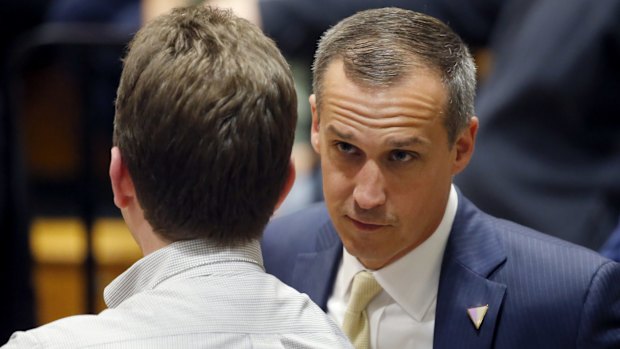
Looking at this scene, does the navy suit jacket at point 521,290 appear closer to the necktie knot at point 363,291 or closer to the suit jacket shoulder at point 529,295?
the suit jacket shoulder at point 529,295

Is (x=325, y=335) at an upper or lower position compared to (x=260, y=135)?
lower

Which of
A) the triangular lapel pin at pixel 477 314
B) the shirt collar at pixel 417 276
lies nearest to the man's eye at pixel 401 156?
the shirt collar at pixel 417 276

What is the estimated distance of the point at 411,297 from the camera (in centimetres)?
258

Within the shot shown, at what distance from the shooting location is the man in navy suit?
2.38 metres

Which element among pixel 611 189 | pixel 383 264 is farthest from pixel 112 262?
pixel 383 264

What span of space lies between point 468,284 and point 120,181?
2.79 ft

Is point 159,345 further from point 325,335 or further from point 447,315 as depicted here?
point 447,315

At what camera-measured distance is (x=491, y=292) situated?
2523 millimetres

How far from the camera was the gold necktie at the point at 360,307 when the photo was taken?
259 centimetres

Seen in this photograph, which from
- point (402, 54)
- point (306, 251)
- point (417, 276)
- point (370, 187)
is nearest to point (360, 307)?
point (417, 276)

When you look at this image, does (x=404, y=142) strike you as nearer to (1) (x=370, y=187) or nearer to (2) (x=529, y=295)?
(1) (x=370, y=187)

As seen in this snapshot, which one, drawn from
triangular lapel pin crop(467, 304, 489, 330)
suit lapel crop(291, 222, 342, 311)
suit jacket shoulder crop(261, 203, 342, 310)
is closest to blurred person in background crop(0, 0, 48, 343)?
suit jacket shoulder crop(261, 203, 342, 310)

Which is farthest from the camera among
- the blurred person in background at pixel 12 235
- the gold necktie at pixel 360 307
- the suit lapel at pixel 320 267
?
the blurred person in background at pixel 12 235

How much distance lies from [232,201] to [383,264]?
66 centimetres
